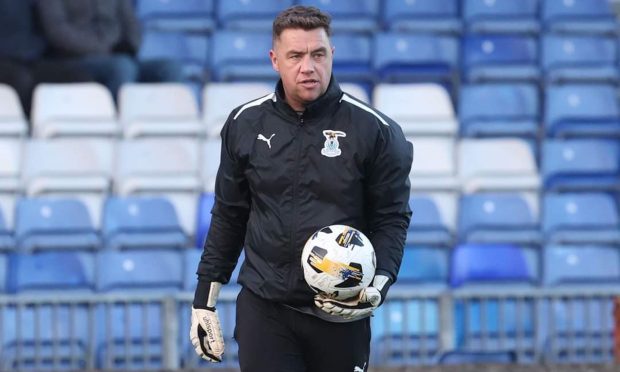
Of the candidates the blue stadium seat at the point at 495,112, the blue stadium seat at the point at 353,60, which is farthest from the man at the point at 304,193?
the blue stadium seat at the point at 353,60

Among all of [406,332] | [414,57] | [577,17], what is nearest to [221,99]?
[414,57]

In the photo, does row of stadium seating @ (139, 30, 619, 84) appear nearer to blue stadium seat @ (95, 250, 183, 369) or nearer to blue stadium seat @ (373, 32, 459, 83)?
blue stadium seat @ (373, 32, 459, 83)

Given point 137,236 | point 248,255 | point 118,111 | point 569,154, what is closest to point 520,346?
point 569,154

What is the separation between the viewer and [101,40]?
1162 cm

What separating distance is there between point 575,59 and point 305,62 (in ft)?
24.0

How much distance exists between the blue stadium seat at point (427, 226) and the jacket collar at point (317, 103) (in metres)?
5.17

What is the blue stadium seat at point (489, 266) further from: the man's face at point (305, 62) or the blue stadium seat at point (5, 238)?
the man's face at point (305, 62)

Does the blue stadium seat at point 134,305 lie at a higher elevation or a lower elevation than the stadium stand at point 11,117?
lower

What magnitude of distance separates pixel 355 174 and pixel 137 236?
540 cm

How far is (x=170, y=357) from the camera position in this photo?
9266 millimetres

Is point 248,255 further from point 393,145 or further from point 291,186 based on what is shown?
point 393,145

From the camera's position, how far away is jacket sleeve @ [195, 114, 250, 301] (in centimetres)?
499

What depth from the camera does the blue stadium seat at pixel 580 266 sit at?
10.1 m

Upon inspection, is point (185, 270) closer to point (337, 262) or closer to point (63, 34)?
point (63, 34)
